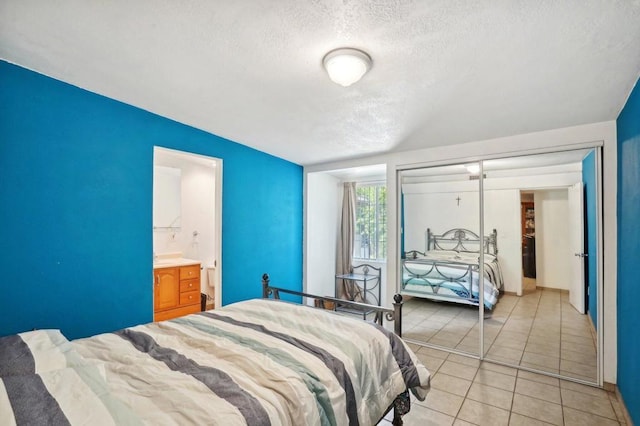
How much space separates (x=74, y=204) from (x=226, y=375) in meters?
1.79

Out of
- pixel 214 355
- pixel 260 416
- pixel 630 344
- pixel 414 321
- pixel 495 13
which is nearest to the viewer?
pixel 260 416

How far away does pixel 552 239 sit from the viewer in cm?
387

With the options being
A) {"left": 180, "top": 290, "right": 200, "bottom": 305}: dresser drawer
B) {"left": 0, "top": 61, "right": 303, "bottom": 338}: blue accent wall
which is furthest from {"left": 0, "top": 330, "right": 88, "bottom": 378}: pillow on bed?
{"left": 180, "top": 290, "right": 200, "bottom": 305}: dresser drawer

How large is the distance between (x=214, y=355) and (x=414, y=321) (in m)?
3.16

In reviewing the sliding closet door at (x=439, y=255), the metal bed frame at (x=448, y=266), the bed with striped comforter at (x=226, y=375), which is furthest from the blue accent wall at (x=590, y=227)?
the bed with striped comforter at (x=226, y=375)

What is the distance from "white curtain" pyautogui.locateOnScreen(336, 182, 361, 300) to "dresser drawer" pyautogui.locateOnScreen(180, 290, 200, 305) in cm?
236

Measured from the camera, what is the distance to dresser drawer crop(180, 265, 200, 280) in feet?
12.6

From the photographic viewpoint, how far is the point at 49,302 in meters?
1.93

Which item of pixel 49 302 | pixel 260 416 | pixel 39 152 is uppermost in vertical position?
pixel 39 152

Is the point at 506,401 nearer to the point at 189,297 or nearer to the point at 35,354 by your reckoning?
the point at 35,354

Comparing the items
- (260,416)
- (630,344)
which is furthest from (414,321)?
(260,416)

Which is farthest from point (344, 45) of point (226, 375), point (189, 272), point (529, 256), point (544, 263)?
point (544, 263)

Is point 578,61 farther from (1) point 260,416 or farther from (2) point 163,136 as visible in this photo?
(2) point 163,136

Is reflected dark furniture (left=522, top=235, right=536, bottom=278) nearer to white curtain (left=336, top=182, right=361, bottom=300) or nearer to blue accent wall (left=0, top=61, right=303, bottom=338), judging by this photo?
white curtain (left=336, top=182, right=361, bottom=300)
